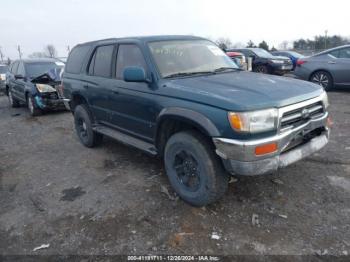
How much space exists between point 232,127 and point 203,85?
2.35 feet

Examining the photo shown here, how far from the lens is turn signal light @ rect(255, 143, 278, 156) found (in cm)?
269

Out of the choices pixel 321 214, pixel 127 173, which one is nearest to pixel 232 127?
pixel 321 214

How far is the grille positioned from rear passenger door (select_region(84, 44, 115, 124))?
2527 millimetres

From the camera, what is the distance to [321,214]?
3.05 m

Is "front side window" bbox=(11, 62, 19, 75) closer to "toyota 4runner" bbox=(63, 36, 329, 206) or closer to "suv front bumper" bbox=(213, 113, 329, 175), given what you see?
"toyota 4runner" bbox=(63, 36, 329, 206)

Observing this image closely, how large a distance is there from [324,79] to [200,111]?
809cm

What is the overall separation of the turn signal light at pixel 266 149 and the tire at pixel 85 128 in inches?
133

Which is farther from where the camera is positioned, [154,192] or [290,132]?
[154,192]

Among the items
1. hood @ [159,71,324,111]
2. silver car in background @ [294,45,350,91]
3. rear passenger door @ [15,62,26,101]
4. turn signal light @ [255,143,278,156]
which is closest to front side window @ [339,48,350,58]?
silver car in background @ [294,45,350,91]

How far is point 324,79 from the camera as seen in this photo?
942 cm

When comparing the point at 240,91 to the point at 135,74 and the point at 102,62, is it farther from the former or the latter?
the point at 102,62

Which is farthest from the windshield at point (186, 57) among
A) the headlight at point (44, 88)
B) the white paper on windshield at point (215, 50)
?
the headlight at point (44, 88)

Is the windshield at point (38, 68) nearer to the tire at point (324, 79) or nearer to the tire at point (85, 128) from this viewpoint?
the tire at point (85, 128)

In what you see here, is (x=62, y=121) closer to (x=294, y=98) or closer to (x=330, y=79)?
(x=294, y=98)
